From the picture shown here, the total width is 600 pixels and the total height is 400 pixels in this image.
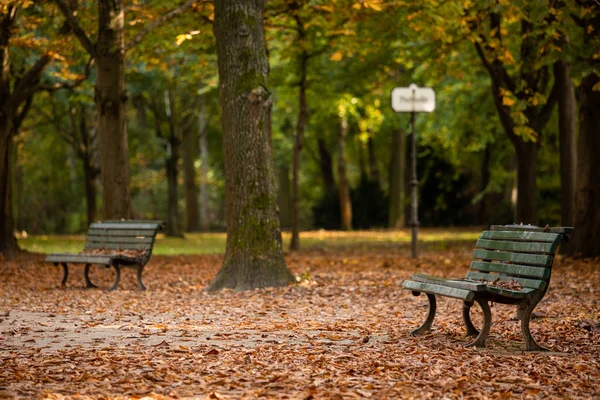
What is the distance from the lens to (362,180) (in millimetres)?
38625

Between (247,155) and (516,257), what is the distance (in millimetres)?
5596

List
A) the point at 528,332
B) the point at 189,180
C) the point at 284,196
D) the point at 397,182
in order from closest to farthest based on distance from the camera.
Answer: the point at 528,332, the point at 397,182, the point at 189,180, the point at 284,196

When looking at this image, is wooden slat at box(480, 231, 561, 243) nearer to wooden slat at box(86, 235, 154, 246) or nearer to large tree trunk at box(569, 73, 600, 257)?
wooden slat at box(86, 235, 154, 246)

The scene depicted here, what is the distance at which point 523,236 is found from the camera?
27.7 feet

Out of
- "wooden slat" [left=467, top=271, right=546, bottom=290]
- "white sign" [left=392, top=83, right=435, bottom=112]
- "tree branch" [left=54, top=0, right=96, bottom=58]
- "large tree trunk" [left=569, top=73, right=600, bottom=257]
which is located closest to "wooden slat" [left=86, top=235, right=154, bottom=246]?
"tree branch" [left=54, top=0, right=96, bottom=58]

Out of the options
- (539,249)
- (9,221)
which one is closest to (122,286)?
(9,221)

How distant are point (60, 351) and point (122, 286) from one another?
7023 millimetres

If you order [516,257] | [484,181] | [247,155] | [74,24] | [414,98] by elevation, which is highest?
[74,24]

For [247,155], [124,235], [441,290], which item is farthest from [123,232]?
[441,290]

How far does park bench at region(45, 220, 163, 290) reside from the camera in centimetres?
1370

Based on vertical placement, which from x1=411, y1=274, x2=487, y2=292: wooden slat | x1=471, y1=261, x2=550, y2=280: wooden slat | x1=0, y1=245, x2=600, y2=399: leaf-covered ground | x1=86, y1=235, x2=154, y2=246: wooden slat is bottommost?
x1=0, y1=245, x2=600, y2=399: leaf-covered ground

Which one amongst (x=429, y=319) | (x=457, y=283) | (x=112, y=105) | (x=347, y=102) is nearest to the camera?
(x=457, y=283)

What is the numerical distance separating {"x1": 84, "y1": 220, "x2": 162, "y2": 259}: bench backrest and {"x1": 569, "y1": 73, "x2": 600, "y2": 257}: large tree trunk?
7.68m

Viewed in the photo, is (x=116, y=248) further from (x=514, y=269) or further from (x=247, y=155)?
(x=514, y=269)
